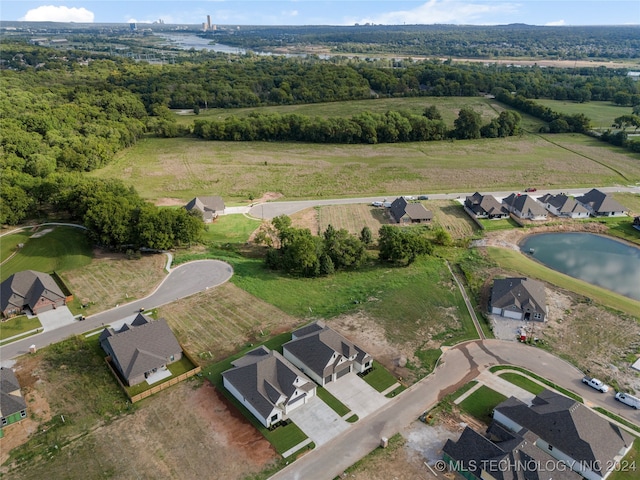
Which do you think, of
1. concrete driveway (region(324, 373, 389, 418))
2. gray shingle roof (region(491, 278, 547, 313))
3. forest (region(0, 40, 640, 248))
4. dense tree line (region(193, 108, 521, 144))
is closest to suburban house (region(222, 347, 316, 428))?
concrete driveway (region(324, 373, 389, 418))

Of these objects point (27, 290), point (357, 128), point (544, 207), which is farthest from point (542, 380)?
point (357, 128)

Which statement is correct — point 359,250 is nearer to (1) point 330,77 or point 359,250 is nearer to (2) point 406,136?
(2) point 406,136

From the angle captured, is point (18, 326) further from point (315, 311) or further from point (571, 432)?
point (571, 432)

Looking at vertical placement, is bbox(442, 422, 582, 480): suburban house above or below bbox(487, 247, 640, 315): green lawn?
above

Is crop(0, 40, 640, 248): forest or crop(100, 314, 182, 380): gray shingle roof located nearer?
crop(100, 314, 182, 380): gray shingle roof

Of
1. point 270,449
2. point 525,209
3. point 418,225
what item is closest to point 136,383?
point 270,449

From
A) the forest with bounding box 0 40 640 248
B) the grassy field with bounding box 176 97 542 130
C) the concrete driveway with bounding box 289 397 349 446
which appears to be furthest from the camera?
the grassy field with bounding box 176 97 542 130

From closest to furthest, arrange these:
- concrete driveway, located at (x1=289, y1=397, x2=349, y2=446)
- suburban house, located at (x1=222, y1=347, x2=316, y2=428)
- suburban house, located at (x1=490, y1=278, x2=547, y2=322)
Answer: concrete driveway, located at (x1=289, y1=397, x2=349, y2=446) → suburban house, located at (x1=222, y1=347, x2=316, y2=428) → suburban house, located at (x1=490, y1=278, x2=547, y2=322)

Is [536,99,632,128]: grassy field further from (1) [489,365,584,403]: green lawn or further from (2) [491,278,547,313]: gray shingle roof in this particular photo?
(1) [489,365,584,403]: green lawn
